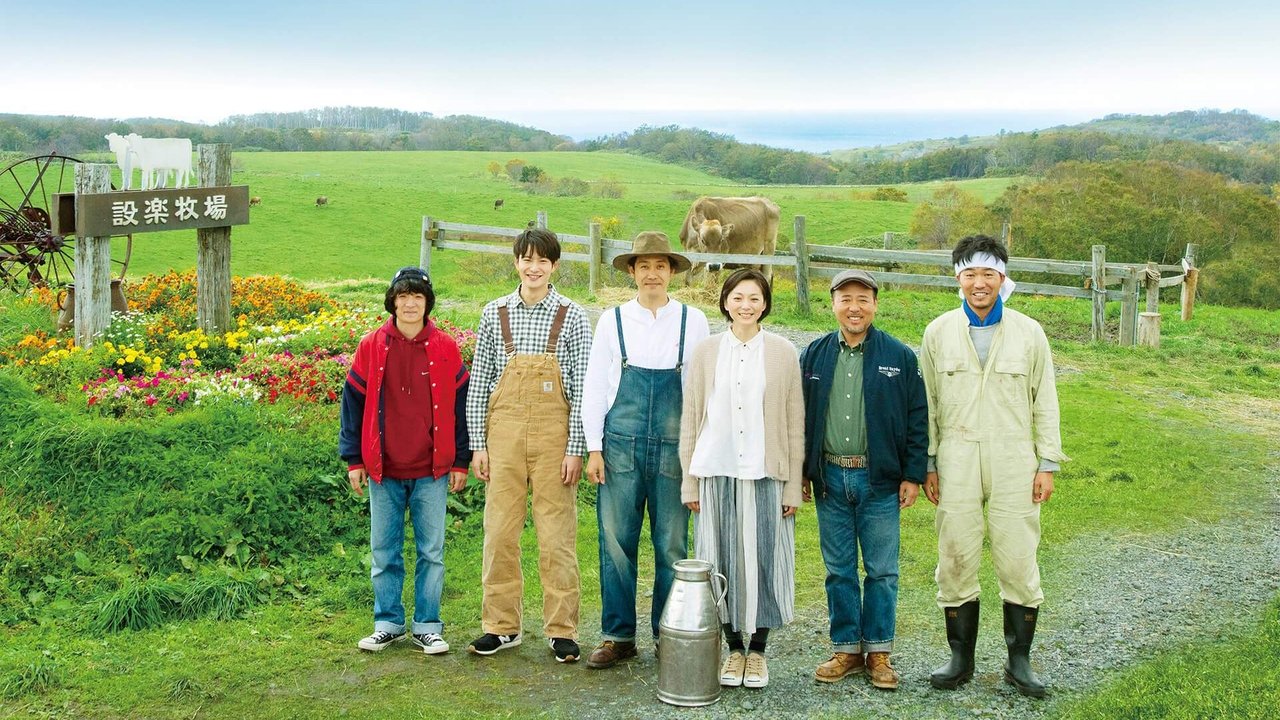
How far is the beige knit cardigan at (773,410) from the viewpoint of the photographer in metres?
4.65

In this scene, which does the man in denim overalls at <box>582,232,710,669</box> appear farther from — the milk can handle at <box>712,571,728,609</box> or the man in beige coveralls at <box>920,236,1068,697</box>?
the man in beige coveralls at <box>920,236,1068,697</box>

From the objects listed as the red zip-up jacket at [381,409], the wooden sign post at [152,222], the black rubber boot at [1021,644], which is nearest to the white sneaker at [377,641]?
the red zip-up jacket at [381,409]

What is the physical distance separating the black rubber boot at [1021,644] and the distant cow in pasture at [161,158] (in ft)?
27.7

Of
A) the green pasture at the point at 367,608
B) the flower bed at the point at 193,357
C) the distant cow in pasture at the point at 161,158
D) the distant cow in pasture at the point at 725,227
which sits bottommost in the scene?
the green pasture at the point at 367,608

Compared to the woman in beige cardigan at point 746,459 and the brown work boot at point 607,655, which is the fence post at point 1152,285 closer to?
the woman in beige cardigan at point 746,459

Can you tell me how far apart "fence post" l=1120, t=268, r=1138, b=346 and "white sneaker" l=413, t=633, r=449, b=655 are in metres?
12.1

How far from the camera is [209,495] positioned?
663 centimetres

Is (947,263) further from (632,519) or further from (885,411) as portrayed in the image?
(632,519)

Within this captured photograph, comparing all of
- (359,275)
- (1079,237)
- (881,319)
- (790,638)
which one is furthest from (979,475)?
Result: (359,275)

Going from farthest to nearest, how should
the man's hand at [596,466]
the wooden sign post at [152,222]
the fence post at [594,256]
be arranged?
the fence post at [594,256]
the wooden sign post at [152,222]
the man's hand at [596,466]

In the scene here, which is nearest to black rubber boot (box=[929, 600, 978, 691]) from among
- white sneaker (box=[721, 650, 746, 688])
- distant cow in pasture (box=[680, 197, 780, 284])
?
white sneaker (box=[721, 650, 746, 688])

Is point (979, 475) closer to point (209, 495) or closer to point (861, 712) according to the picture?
point (861, 712)

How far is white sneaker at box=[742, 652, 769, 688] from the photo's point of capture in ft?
15.5

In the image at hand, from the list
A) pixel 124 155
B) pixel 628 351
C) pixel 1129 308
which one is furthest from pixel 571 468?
pixel 1129 308
